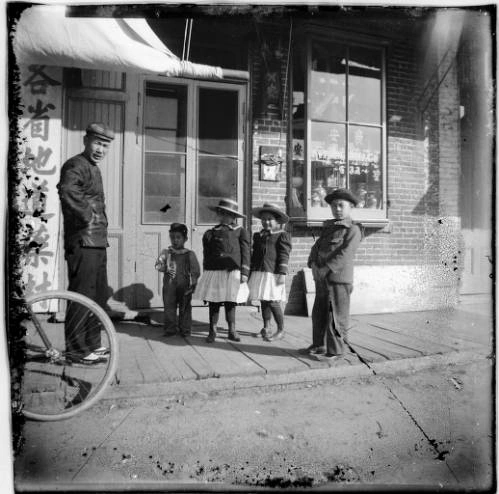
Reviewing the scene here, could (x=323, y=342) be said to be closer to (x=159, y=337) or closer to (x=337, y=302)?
(x=337, y=302)

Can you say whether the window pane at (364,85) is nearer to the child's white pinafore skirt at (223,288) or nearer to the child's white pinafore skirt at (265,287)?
the child's white pinafore skirt at (265,287)

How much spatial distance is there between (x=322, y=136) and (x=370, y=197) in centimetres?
112

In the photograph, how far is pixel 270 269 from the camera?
4.23 meters

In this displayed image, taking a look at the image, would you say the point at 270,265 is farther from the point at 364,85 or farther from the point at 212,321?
the point at 364,85

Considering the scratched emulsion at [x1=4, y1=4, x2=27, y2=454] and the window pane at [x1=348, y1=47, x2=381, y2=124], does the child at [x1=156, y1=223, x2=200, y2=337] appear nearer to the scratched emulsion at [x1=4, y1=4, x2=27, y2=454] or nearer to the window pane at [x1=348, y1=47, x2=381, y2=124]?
the scratched emulsion at [x1=4, y1=4, x2=27, y2=454]

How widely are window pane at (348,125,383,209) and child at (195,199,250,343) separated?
2381mm

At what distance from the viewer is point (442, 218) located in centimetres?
299

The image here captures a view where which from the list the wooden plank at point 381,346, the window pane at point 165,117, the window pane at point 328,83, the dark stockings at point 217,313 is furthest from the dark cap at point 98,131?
the window pane at point 328,83

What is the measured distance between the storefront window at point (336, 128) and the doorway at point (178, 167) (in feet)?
2.94

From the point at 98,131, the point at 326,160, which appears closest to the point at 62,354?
the point at 98,131

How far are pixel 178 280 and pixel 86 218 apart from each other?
1385mm

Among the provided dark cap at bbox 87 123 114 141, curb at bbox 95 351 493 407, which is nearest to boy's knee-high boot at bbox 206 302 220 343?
curb at bbox 95 351 493 407

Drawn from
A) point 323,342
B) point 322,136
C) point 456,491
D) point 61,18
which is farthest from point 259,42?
point 456,491

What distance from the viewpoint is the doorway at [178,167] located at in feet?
16.1
